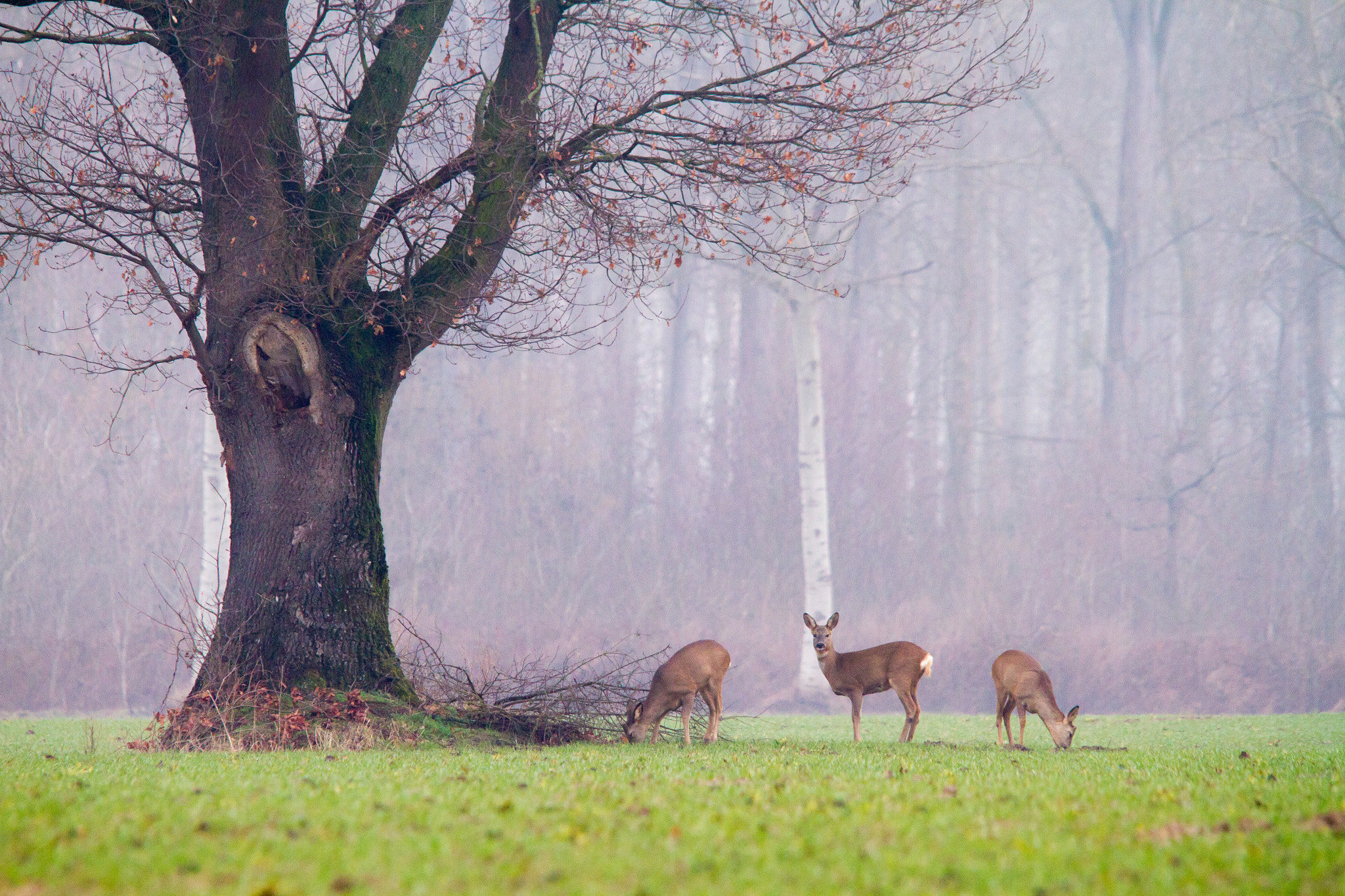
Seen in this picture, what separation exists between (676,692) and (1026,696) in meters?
3.69

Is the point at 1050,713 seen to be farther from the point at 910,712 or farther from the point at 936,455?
the point at 936,455

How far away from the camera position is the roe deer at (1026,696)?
456 inches

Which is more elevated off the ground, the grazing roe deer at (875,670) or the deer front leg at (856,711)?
the grazing roe deer at (875,670)

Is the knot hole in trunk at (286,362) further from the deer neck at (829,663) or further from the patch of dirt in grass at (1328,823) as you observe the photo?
the patch of dirt in grass at (1328,823)

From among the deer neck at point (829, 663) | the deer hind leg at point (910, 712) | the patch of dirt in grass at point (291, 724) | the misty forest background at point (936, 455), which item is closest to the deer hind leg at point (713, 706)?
the deer neck at point (829, 663)

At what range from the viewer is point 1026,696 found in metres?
11.8

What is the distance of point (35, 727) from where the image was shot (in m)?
16.2

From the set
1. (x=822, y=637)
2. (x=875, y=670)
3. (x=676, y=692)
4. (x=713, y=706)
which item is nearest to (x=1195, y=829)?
(x=676, y=692)

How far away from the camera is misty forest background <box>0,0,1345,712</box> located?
1109 inches

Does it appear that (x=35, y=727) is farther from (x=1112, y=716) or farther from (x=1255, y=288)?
(x=1255, y=288)

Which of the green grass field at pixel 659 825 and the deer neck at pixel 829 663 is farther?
the deer neck at pixel 829 663

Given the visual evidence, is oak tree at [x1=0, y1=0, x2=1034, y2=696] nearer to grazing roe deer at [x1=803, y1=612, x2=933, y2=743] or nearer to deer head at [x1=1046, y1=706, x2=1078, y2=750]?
grazing roe deer at [x1=803, y1=612, x2=933, y2=743]

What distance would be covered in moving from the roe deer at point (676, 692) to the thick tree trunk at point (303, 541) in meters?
2.45

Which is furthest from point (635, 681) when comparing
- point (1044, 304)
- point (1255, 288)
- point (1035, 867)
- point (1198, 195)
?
point (1044, 304)
